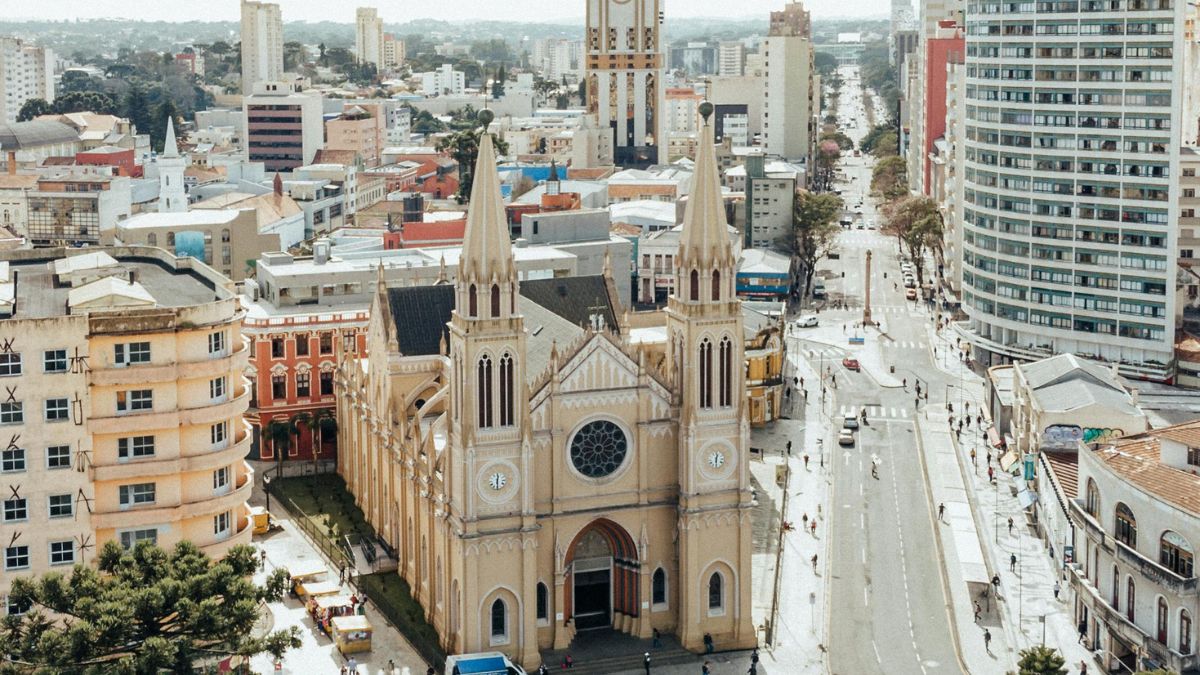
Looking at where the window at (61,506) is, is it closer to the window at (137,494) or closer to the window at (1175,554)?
the window at (137,494)

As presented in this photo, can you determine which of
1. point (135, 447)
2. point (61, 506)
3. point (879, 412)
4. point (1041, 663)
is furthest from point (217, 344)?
point (879, 412)

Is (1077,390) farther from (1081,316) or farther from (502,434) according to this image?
(502,434)

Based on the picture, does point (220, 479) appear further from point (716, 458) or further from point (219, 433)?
point (716, 458)

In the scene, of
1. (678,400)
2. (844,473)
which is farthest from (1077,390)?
(678,400)

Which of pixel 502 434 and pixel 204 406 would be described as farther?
pixel 502 434

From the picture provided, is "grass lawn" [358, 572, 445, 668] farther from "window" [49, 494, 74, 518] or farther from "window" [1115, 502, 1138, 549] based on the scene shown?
"window" [1115, 502, 1138, 549]

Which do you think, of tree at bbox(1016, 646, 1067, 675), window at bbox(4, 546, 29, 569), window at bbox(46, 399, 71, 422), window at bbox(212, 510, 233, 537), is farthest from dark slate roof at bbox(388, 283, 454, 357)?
tree at bbox(1016, 646, 1067, 675)

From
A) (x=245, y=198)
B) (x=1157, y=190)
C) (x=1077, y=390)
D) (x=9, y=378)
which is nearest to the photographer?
(x=9, y=378)
